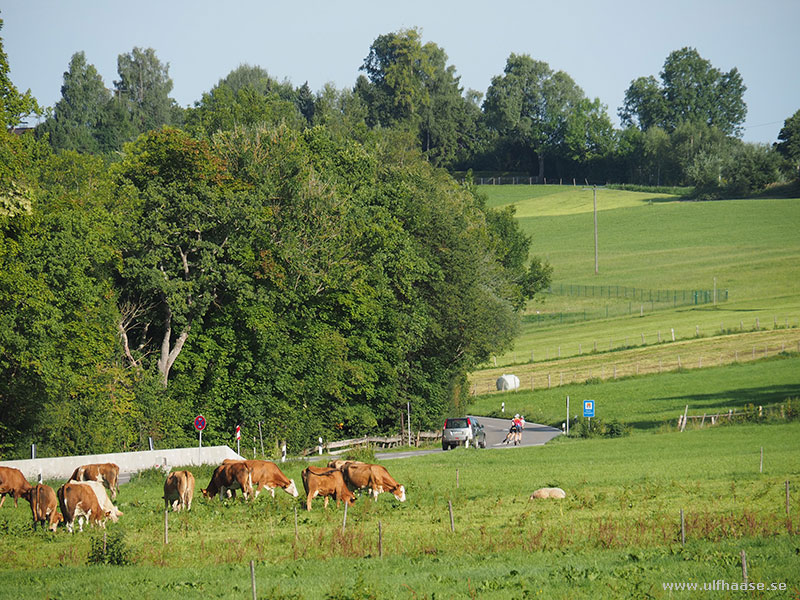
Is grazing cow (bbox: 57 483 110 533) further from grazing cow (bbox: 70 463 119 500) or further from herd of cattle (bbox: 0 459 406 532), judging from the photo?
grazing cow (bbox: 70 463 119 500)

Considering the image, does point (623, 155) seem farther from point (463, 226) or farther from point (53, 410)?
point (53, 410)

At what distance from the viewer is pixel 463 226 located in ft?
226

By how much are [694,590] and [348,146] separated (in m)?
50.8

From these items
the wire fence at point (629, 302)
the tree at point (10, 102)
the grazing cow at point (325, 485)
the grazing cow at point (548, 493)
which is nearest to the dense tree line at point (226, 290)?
the tree at point (10, 102)

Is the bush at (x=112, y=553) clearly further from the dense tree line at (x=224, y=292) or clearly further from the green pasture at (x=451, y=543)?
the dense tree line at (x=224, y=292)

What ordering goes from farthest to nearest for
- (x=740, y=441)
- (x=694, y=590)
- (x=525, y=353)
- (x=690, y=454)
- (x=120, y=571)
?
1. (x=525, y=353)
2. (x=740, y=441)
3. (x=690, y=454)
4. (x=120, y=571)
5. (x=694, y=590)

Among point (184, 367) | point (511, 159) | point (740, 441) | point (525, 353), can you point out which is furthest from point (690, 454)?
point (511, 159)

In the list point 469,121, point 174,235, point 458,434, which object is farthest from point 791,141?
point 174,235

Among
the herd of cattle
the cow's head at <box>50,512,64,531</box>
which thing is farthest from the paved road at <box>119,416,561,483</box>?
the cow's head at <box>50,512,64,531</box>

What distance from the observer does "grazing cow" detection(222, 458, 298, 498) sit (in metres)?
31.8

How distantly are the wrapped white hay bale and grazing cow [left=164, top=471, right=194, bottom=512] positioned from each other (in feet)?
189

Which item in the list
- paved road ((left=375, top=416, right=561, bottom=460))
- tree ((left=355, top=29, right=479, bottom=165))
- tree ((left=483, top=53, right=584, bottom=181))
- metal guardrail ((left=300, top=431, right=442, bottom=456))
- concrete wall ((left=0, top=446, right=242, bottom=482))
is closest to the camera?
concrete wall ((left=0, top=446, right=242, bottom=482))

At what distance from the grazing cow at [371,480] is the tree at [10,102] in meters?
17.0

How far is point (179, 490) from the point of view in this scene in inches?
1174
